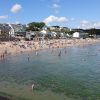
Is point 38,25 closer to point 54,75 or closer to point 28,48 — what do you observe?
point 28,48

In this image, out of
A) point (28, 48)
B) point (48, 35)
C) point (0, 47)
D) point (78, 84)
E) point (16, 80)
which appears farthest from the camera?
point (48, 35)

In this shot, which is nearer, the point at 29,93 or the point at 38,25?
the point at 29,93

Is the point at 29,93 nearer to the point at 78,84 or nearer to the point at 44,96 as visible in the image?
the point at 44,96

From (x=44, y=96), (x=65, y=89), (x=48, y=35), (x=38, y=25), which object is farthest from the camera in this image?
(x=38, y=25)

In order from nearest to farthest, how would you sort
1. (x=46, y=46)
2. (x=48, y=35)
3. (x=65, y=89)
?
(x=65, y=89), (x=46, y=46), (x=48, y=35)

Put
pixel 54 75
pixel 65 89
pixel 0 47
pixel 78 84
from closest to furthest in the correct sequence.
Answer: pixel 65 89 → pixel 78 84 → pixel 54 75 → pixel 0 47

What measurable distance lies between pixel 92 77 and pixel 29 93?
12.4 meters

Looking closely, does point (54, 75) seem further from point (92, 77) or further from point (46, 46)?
point (46, 46)

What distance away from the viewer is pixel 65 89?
31.0m

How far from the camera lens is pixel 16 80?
119ft

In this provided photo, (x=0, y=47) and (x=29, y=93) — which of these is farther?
(x=0, y=47)

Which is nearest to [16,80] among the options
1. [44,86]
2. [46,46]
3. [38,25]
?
[44,86]

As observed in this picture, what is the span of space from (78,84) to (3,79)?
9643 millimetres

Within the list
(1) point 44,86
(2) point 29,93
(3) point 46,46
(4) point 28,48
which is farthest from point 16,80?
(3) point 46,46
